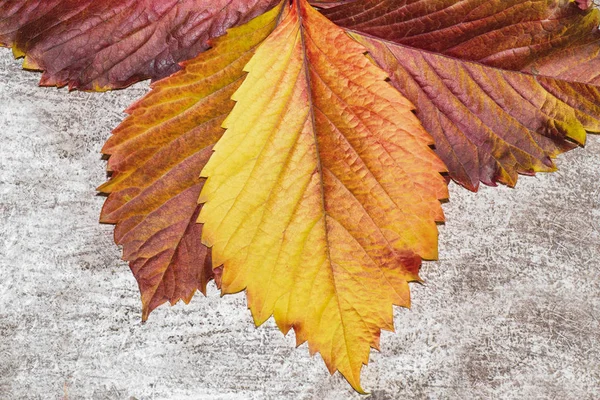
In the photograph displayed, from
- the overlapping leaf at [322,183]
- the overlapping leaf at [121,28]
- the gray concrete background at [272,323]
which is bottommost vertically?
the gray concrete background at [272,323]

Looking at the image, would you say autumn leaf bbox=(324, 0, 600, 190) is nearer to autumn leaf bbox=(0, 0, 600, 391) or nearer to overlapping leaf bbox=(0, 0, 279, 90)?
autumn leaf bbox=(0, 0, 600, 391)

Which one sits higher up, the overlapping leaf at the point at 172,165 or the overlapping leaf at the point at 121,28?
the overlapping leaf at the point at 121,28

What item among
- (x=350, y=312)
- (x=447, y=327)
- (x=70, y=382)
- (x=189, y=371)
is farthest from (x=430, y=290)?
(x=70, y=382)

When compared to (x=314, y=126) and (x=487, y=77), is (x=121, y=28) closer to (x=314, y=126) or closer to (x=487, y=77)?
(x=314, y=126)

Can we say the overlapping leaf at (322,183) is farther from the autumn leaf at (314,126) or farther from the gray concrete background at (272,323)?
the gray concrete background at (272,323)

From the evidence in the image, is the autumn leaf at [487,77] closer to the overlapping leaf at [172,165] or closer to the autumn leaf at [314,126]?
the autumn leaf at [314,126]

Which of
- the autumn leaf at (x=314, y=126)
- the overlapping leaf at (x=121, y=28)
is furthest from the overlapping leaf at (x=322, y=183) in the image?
the overlapping leaf at (x=121, y=28)

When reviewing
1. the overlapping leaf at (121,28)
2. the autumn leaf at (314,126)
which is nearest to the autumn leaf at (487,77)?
the autumn leaf at (314,126)

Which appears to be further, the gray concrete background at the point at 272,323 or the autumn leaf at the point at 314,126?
the gray concrete background at the point at 272,323
